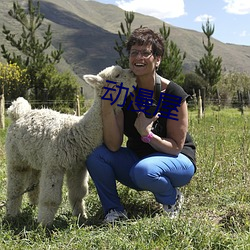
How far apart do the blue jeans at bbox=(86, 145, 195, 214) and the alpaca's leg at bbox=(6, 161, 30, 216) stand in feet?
2.39

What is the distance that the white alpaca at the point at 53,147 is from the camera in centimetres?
340

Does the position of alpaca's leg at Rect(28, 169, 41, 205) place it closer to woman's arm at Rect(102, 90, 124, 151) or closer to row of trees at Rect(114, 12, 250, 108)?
woman's arm at Rect(102, 90, 124, 151)

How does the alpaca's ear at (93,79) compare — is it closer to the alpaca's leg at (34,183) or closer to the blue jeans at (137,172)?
the blue jeans at (137,172)

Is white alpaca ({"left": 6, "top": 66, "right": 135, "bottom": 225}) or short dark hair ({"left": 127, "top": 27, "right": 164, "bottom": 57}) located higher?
short dark hair ({"left": 127, "top": 27, "right": 164, "bottom": 57})

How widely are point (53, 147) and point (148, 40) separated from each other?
3.68 ft

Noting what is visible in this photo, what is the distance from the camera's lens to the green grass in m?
2.75

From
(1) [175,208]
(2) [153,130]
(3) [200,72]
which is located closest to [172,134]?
(2) [153,130]

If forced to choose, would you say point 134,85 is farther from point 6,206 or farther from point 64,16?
point 64,16

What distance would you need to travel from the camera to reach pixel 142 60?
11.0 feet

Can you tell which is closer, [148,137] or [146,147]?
[148,137]

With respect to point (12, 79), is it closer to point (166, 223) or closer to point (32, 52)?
point (32, 52)

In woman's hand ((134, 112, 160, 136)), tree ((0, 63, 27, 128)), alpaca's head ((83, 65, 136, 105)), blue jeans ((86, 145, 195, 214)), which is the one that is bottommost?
tree ((0, 63, 27, 128))

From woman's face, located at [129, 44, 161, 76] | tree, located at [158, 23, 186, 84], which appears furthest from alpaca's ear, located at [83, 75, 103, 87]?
tree, located at [158, 23, 186, 84]

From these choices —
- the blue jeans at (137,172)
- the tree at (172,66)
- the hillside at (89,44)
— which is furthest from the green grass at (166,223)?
the hillside at (89,44)
